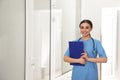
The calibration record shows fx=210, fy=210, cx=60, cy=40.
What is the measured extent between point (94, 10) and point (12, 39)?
4.14ft

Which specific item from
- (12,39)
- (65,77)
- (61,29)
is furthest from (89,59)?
(61,29)

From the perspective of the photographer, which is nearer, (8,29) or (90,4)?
(8,29)

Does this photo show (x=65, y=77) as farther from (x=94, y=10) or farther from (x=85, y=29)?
(x=85, y=29)

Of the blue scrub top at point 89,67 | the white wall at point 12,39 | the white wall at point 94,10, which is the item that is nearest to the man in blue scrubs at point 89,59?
the blue scrub top at point 89,67

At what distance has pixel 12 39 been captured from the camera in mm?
2164

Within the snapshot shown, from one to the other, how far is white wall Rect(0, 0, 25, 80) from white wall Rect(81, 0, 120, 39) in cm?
101

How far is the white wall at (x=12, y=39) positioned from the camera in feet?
6.84

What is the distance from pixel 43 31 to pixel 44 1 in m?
0.38

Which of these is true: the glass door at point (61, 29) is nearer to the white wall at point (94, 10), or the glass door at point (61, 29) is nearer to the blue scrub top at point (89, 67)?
the white wall at point (94, 10)

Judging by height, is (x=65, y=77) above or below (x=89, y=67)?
below

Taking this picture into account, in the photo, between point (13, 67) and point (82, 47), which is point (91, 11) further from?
point (13, 67)

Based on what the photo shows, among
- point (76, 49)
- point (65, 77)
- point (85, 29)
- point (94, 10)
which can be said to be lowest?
point (65, 77)

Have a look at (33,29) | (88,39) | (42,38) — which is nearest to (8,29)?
(33,29)

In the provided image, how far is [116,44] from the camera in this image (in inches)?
105
